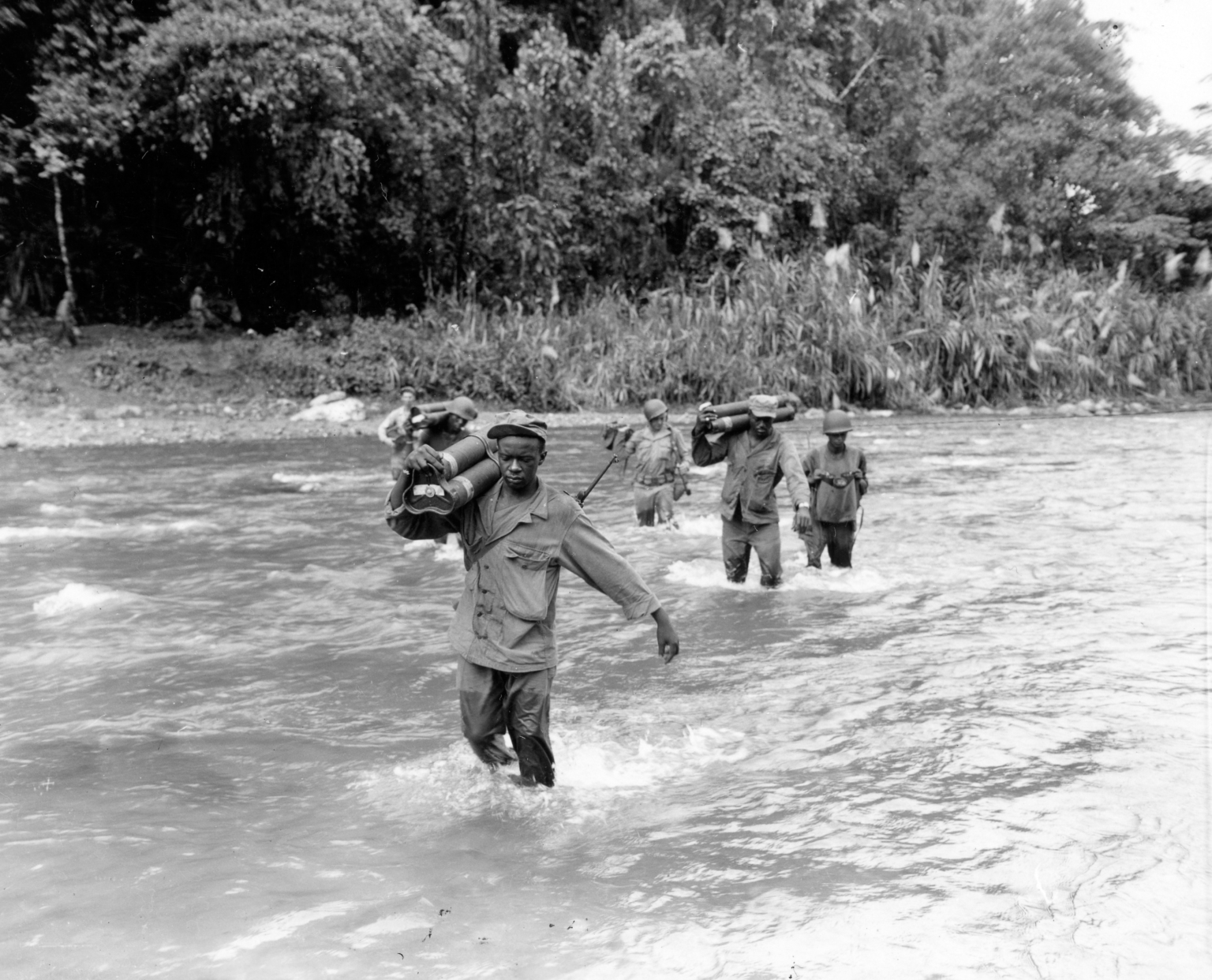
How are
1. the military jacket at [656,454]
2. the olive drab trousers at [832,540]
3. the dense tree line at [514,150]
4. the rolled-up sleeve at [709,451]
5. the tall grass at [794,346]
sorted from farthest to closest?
1. the tall grass at [794,346]
2. the dense tree line at [514,150]
3. the military jacket at [656,454]
4. the olive drab trousers at [832,540]
5. the rolled-up sleeve at [709,451]

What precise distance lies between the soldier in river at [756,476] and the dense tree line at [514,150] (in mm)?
12905

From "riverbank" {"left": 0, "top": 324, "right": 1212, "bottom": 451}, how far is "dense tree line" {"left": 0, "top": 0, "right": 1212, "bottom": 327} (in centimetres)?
271

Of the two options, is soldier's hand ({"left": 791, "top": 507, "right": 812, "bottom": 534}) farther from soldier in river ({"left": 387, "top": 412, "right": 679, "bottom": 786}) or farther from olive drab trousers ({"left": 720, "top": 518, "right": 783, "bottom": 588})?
soldier in river ({"left": 387, "top": 412, "right": 679, "bottom": 786})

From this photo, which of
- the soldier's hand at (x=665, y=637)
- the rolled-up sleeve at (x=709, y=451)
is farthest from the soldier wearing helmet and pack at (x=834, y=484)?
the soldier's hand at (x=665, y=637)

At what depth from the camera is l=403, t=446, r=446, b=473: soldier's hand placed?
4.30 metres

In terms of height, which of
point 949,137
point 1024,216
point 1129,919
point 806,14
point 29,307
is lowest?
point 1129,919

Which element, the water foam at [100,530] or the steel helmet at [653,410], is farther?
the water foam at [100,530]

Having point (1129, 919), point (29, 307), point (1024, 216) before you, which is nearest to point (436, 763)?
point (1129, 919)

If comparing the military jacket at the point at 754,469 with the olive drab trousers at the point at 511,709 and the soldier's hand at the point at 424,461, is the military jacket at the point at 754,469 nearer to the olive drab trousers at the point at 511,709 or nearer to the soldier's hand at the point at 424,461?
the olive drab trousers at the point at 511,709

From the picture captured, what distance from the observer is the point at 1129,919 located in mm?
4070

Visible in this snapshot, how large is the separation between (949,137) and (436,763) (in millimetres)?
27943

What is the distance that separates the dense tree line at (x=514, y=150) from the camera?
19.1 meters

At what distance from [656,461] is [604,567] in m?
5.82

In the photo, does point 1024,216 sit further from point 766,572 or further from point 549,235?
point 766,572
